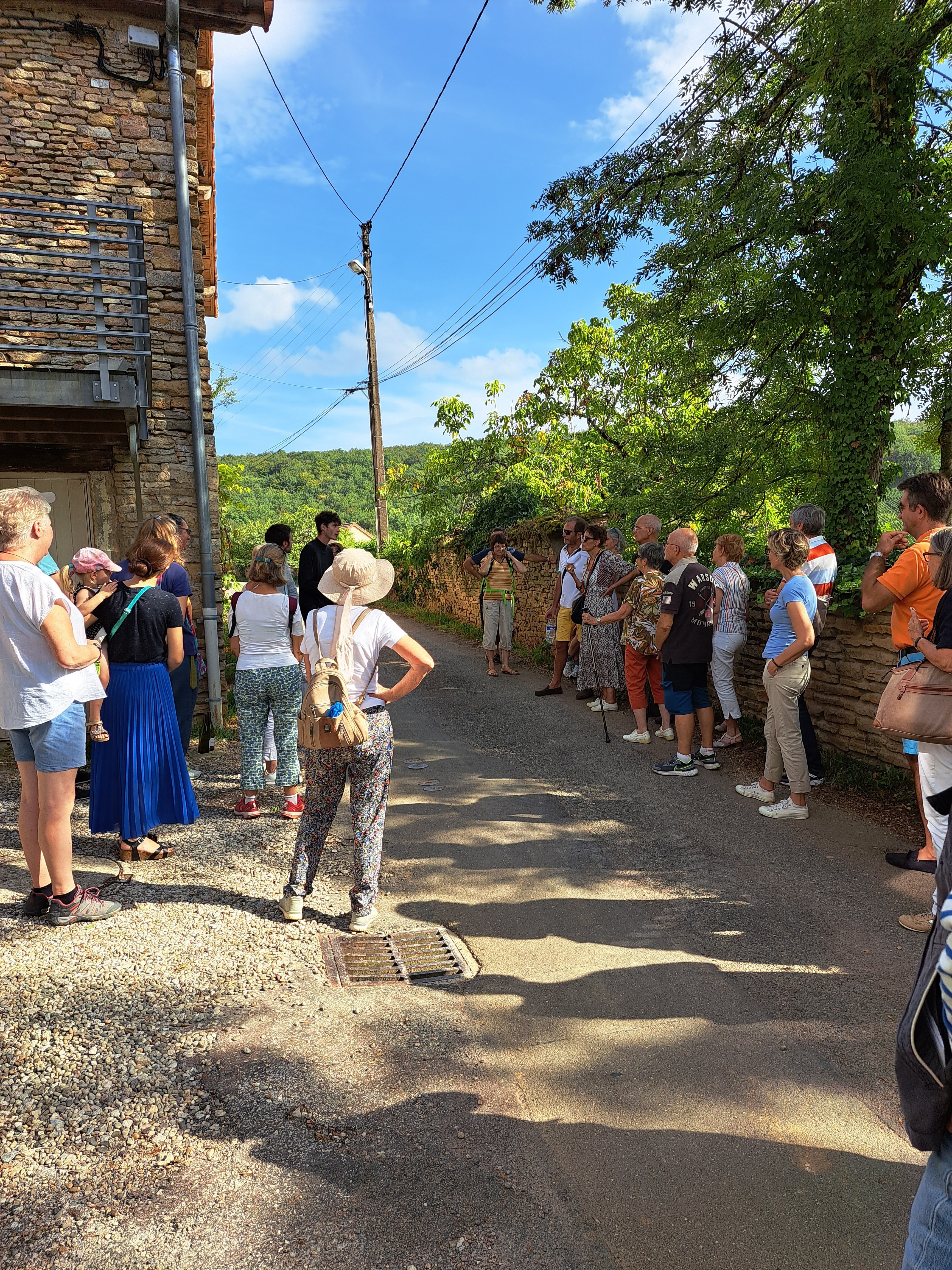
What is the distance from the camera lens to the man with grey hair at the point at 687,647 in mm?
6676

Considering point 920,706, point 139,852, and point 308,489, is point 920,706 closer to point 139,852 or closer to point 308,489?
point 139,852

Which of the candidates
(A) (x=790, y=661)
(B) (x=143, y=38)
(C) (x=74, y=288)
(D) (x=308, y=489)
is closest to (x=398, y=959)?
(A) (x=790, y=661)

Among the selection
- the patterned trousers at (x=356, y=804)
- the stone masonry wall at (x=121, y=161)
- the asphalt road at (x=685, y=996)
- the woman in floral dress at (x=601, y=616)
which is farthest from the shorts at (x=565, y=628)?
the patterned trousers at (x=356, y=804)

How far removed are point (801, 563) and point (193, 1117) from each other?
15.4 feet

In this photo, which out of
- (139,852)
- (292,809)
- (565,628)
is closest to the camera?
(139,852)

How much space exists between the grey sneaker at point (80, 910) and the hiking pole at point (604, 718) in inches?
178

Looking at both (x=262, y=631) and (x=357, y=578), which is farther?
(x=262, y=631)

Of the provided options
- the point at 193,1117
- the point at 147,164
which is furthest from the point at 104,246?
the point at 193,1117

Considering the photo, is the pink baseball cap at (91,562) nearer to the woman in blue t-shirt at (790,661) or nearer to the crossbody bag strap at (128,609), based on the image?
the crossbody bag strap at (128,609)

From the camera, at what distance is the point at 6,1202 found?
7.83 ft

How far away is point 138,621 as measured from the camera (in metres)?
4.80

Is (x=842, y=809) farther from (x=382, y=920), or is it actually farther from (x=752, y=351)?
(x=752, y=351)

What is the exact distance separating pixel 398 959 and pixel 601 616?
5445 mm

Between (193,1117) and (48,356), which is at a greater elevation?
(48,356)
